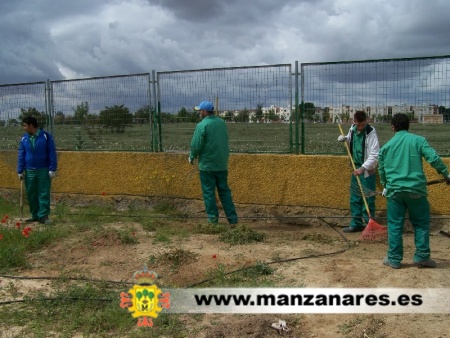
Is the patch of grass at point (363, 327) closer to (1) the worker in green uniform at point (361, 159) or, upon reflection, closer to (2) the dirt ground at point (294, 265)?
(2) the dirt ground at point (294, 265)

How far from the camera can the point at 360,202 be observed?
7227mm

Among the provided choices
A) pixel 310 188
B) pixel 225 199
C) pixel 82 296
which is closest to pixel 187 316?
pixel 82 296

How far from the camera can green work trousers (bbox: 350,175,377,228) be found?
7.07 meters

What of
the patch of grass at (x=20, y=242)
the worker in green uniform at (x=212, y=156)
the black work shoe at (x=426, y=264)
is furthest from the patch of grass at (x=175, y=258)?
the black work shoe at (x=426, y=264)

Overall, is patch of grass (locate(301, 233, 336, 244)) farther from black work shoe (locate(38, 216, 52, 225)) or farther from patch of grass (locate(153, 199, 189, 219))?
black work shoe (locate(38, 216, 52, 225))

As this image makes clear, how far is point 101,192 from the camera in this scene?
951 cm

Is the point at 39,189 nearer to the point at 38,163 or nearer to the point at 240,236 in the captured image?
the point at 38,163

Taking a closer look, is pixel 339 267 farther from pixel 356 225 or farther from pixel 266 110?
pixel 266 110

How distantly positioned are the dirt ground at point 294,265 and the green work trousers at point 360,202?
0.90ft

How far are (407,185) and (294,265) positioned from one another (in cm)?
150

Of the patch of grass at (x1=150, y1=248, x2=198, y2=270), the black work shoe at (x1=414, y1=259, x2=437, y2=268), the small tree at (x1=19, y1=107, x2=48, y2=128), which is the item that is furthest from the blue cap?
the small tree at (x1=19, y1=107, x2=48, y2=128)

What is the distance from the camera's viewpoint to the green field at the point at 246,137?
7230 mm

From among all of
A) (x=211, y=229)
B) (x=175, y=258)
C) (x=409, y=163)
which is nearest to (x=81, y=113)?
(x=211, y=229)

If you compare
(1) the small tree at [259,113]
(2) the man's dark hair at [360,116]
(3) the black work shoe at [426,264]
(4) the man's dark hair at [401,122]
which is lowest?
(3) the black work shoe at [426,264]
